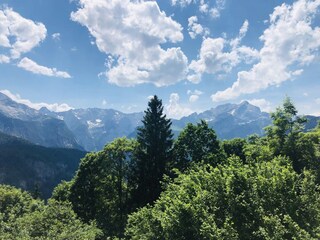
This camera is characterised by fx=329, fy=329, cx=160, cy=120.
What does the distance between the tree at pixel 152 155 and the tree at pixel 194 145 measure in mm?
1846

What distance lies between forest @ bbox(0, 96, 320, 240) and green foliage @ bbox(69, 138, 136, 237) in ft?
0.60

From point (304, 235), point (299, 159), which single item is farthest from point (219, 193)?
point (299, 159)

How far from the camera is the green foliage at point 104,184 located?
60000 mm

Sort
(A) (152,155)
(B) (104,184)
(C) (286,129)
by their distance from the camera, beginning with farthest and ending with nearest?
1. (B) (104,184)
2. (A) (152,155)
3. (C) (286,129)

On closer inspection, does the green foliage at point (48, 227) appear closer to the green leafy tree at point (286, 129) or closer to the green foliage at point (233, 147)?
the green leafy tree at point (286, 129)

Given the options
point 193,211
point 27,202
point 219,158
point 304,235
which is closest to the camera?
point 304,235

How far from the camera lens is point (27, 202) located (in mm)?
52812

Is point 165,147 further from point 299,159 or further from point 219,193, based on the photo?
point 219,193

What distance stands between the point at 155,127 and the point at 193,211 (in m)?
38.5

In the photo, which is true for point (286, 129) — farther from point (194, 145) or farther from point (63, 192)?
point (63, 192)

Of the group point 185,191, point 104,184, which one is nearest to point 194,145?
point 104,184

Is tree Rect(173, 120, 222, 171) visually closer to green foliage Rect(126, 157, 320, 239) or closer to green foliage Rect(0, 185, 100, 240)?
green foliage Rect(0, 185, 100, 240)

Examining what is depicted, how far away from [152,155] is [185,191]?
3111cm

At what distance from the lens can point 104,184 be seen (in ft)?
202
